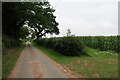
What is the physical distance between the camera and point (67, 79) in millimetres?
5020

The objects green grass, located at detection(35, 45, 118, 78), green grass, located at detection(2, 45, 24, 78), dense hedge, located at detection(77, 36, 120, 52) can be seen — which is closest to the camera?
green grass, located at detection(35, 45, 118, 78)

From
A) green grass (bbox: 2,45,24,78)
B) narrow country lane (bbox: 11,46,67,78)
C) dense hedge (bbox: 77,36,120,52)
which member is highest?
dense hedge (bbox: 77,36,120,52)

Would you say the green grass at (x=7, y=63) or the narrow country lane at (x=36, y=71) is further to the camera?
the green grass at (x=7, y=63)

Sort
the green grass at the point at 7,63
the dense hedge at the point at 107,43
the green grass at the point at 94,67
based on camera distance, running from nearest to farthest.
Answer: the green grass at the point at 94,67
the green grass at the point at 7,63
the dense hedge at the point at 107,43

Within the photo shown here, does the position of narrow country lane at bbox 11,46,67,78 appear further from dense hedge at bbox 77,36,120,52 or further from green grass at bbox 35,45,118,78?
dense hedge at bbox 77,36,120,52

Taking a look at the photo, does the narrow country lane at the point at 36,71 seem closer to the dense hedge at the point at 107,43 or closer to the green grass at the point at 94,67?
the green grass at the point at 94,67

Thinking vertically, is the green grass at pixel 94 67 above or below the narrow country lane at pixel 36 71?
above

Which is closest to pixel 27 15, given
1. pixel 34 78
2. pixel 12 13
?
pixel 12 13

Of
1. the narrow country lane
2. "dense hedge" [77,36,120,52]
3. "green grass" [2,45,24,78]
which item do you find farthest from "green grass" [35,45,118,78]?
"dense hedge" [77,36,120,52]

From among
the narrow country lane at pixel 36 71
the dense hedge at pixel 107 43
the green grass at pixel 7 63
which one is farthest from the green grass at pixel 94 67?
the dense hedge at pixel 107 43

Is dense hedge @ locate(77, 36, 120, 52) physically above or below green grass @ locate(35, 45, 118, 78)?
above

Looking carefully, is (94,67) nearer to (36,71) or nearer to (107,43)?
(36,71)

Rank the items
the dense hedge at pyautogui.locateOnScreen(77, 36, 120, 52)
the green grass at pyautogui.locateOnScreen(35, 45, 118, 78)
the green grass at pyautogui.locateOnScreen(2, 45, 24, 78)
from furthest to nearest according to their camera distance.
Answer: the dense hedge at pyautogui.locateOnScreen(77, 36, 120, 52)
the green grass at pyautogui.locateOnScreen(2, 45, 24, 78)
the green grass at pyautogui.locateOnScreen(35, 45, 118, 78)

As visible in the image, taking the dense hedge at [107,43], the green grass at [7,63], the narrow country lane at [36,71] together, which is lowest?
the narrow country lane at [36,71]
